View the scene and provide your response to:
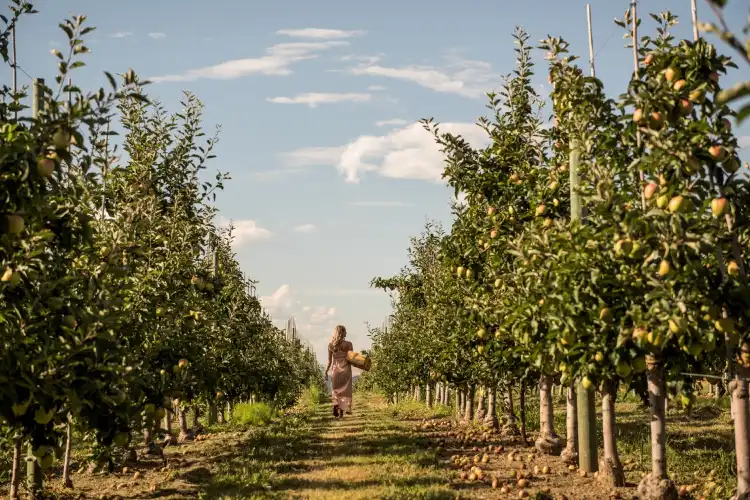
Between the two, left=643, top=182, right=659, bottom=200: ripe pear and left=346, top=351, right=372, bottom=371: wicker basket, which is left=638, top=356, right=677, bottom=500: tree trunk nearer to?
left=643, top=182, right=659, bottom=200: ripe pear

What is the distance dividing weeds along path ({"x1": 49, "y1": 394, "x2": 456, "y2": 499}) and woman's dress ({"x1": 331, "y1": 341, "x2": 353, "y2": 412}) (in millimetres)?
4049

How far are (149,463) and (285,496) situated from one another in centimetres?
536

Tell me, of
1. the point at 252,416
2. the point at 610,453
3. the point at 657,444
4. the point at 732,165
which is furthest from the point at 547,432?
the point at 252,416

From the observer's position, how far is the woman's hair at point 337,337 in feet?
69.5

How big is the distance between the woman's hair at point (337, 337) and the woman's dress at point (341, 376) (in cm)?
10

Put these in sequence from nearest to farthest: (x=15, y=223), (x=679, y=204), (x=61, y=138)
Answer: (x=15, y=223), (x=61, y=138), (x=679, y=204)

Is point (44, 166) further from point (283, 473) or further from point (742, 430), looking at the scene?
point (283, 473)

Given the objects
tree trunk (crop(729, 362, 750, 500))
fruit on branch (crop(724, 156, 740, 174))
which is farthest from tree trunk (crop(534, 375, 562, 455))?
fruit on branch (crop(724, 156, 740, 174))

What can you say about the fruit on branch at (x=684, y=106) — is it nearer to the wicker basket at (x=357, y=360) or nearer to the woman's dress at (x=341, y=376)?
the wicker basket at (x=357, y=360)

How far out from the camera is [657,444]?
27.9ft

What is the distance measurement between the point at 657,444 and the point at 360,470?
525 centimetres

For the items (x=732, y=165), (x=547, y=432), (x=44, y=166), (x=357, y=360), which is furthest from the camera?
(x=357, y=360)

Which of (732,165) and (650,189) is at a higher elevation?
(732,165)

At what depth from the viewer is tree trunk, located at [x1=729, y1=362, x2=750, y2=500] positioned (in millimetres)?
7172
